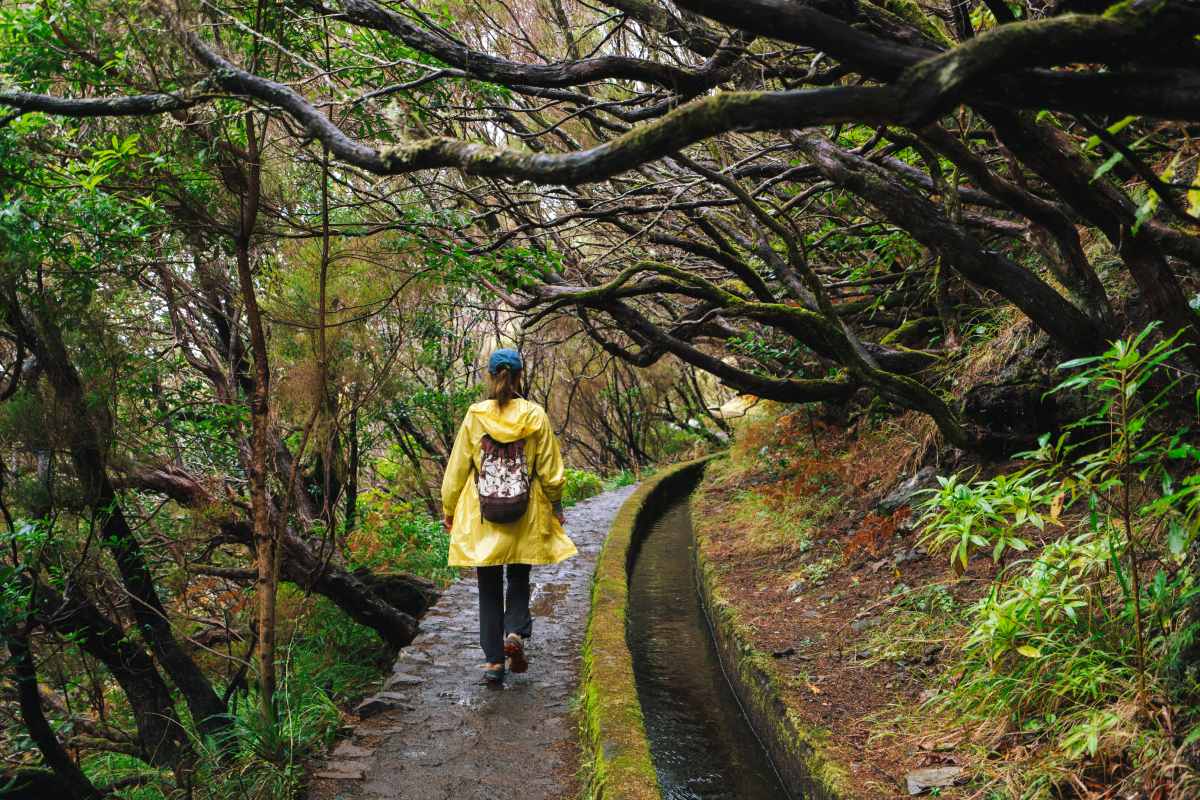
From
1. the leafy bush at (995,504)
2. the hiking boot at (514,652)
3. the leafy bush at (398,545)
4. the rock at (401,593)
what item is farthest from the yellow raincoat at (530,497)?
the leafy bush at (398,545)

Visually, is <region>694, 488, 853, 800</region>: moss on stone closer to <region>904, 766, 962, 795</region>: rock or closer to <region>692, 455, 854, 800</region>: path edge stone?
<region>692, 455, 854, 800</region>: path edge stone

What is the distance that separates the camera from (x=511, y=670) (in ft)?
17.6

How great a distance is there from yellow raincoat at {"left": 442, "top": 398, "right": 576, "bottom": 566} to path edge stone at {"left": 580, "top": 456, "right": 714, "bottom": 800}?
81 centimetres

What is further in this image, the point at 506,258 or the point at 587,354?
the point at 587,354

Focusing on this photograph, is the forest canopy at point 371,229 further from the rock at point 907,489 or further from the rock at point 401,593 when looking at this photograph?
the rock at point 907,489

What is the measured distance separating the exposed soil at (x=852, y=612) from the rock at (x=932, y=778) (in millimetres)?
52

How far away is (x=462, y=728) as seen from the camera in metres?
4.61

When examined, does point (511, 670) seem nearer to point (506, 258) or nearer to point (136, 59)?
point (506, 258)

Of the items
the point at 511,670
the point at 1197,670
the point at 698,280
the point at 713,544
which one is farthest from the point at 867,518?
the point at 1197,670

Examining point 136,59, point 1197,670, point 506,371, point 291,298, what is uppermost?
point 136,59

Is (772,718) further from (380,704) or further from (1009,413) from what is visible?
(1009,413)

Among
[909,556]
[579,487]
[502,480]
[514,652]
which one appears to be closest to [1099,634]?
Result: [909,556]

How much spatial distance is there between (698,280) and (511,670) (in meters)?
3.82

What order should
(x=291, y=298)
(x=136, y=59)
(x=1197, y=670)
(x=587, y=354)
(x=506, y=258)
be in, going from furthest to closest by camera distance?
(x=587, y=354) → (x=291, y=298) → (x=506, y=258) → (x=136, y=59) → (x=1197, y=670)
